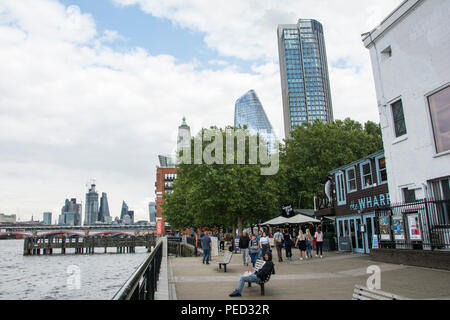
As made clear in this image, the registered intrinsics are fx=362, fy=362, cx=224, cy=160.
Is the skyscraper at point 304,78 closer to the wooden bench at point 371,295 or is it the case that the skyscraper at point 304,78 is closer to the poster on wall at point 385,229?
the poster on wall at point 385,229

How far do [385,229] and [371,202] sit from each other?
6132 millimetres

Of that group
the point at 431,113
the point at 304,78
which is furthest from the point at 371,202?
the point at 304,78

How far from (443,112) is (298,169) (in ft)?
99.5

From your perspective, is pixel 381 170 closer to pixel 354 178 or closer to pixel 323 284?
pixel 354 178

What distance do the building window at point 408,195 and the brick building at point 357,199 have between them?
91.3 inches

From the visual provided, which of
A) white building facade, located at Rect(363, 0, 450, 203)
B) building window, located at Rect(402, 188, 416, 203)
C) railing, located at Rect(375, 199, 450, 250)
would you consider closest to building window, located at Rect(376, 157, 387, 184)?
white building facade, located at Rect(363, 0, 450, 203)

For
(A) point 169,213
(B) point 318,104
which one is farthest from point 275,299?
(B) point 318,104

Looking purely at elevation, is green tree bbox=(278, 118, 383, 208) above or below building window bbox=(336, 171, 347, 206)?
above

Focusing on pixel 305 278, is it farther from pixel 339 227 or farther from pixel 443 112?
pixel 339 227

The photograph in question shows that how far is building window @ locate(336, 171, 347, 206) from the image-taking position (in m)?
26.8

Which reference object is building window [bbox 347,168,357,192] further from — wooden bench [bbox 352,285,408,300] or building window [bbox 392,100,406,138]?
wooden bench [bbox 352,285,408,300]

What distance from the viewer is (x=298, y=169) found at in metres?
45.6

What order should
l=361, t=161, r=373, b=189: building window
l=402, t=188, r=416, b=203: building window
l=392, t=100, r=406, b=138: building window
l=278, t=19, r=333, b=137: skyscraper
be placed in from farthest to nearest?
l=278, t=19, r=333, b=137: skyscraper, l=361, t=161, r=373, b=189: building window, l=392, t=100, r=406, b=138: building window, l=402, t=188, r=416, b=203: building window

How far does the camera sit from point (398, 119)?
59.5ft
